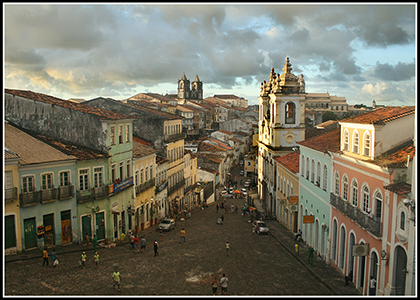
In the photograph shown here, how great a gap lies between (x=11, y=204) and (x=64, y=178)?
176 inches

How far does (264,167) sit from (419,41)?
48.0 meters

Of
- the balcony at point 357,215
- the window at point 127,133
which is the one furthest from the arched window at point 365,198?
the window at point 127,133

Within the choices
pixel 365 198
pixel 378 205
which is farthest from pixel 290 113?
pixel 378 205

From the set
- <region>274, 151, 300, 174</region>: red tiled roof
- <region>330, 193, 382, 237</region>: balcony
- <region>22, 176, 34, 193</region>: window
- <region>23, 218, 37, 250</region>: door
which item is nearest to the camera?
<region>330, 193, 382, 237</region>: balcony

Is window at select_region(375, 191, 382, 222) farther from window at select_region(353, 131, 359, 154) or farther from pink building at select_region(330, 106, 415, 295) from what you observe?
window at select_region(353, 131, 359, 154)

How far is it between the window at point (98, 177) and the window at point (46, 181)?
391 cm

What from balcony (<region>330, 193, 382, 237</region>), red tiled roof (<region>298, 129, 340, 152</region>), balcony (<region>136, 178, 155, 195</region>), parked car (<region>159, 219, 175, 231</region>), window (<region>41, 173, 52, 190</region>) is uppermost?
red tiled roof (<region>298, 129, 340, 152</region>)

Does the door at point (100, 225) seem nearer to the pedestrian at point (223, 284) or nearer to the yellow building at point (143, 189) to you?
the yellow building at point (143, 189)

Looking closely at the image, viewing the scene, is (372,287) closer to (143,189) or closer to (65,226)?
(65,226)

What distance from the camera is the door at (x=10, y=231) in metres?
25.7

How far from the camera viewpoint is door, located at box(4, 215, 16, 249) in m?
25.7

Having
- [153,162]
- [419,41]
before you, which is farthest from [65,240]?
[419,41]

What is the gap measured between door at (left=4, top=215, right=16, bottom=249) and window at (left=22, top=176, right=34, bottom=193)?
1816 millimetres

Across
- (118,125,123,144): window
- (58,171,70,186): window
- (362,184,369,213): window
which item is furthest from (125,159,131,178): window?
(362,184,369,213): window
